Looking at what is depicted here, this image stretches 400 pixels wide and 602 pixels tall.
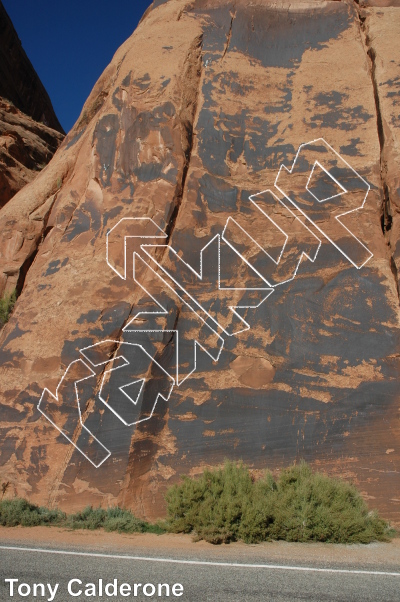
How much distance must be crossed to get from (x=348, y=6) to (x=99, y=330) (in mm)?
9892

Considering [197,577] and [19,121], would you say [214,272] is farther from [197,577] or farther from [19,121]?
[19,121]

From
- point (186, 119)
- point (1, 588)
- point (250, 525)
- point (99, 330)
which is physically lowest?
point (1, 588)

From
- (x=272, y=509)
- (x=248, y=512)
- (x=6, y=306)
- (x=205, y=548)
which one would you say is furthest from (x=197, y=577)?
(x=6, y=306)

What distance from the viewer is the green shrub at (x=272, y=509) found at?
22.9ft

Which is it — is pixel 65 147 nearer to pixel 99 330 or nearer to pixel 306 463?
pixel 99 330

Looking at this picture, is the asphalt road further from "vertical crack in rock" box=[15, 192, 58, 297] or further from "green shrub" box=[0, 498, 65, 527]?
"vertical crack in rock" box=[15, 192, 58, 297]

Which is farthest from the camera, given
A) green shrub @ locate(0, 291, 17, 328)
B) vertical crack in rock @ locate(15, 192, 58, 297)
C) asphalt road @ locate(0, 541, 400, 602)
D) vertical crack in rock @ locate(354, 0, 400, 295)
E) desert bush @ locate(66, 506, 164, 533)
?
vertical crack in rock @ locate(15, 192, 58, 297)

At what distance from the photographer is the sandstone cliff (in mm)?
16531

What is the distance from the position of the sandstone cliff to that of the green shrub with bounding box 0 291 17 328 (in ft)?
18.2

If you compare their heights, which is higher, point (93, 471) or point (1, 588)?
point (93, 471)

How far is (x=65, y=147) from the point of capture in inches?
524

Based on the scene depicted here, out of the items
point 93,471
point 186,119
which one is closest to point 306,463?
point 93,471
